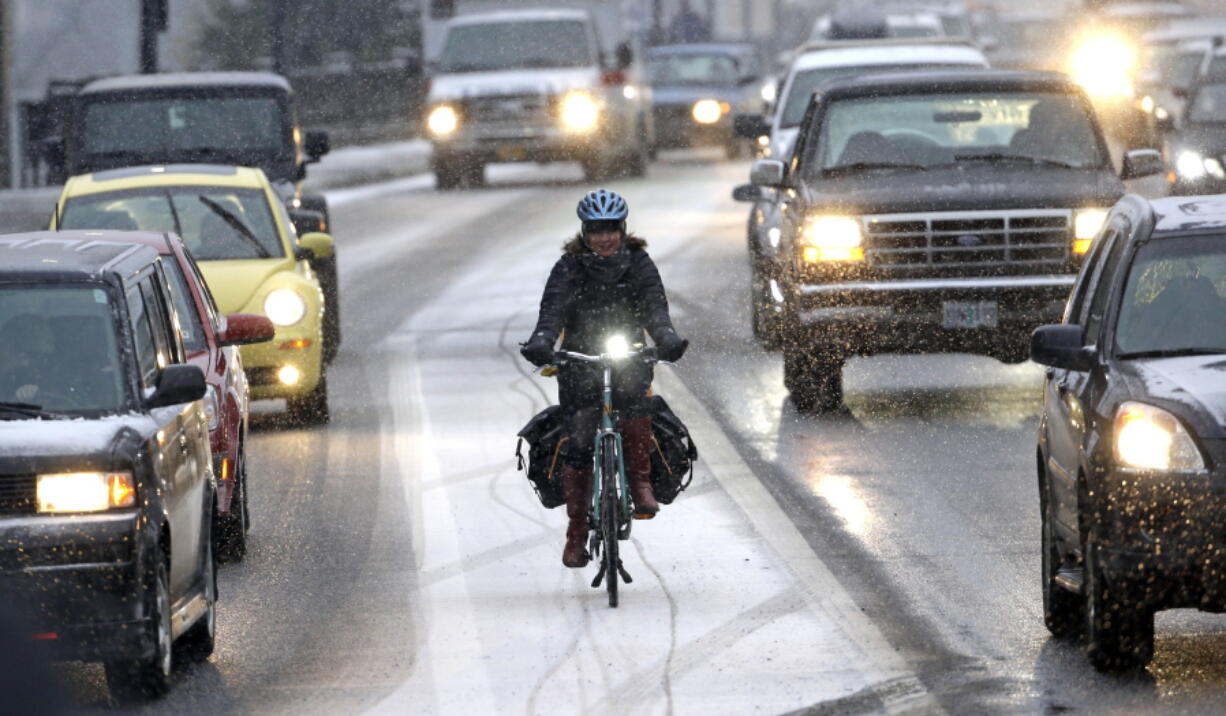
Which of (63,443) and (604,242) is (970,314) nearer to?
(604,242)

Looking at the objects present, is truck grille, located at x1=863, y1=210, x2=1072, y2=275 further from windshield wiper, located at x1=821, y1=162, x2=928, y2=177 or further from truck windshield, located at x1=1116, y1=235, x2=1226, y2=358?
truck windshield, located at x1=1116, y1=235, x2=1226, y2=358

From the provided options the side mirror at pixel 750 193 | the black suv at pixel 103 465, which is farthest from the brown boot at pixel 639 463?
the side mirror at pixel 750 193

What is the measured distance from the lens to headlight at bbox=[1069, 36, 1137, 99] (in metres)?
47.1

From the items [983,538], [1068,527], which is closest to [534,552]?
[983,538]

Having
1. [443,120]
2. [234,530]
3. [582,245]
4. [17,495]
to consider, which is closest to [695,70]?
[443,120]

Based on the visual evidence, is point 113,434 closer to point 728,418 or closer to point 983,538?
point 983,538

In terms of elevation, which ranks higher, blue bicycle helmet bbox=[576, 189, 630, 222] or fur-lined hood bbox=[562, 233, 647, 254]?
blue bicycle helmet bbox=[576, 189, 630, 222]

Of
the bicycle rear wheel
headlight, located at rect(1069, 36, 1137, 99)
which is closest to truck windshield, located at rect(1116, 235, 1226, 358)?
the bicycle rear wheel

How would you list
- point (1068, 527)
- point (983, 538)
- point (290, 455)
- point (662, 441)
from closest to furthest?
1. point (1068, 527)
2. point (662, 441)
3. point (983, 538)
4. point (290, 455)

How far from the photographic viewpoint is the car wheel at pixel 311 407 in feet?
51.1

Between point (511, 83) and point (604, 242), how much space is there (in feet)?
89.9

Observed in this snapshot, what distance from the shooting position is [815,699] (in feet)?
27.3

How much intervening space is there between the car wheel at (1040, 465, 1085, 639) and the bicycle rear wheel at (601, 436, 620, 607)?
1.60m

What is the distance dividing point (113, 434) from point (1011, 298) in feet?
27.1
